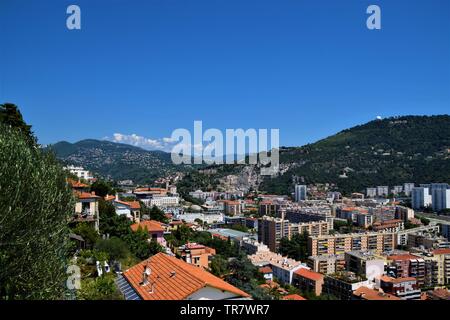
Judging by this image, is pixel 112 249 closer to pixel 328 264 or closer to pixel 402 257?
pixel 328 264

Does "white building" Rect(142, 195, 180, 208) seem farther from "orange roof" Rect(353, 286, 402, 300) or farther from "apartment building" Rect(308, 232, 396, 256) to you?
"orange roof" Rect(353, 286, 402, 300)

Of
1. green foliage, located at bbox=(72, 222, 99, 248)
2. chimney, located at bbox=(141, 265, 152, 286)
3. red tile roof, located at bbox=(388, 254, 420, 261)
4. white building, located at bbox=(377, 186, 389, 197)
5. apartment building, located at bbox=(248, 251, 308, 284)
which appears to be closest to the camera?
chimney, located at bbox=(141, 265, 152, 286)

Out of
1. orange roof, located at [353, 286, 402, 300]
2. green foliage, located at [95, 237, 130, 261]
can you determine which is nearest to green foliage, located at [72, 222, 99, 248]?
green foliage, located at [95, 237, 130, 261]

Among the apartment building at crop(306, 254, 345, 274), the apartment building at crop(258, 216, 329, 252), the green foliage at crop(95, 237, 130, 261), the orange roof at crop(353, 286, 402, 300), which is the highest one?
the green foliage at crop(95, 237, 130, 261)

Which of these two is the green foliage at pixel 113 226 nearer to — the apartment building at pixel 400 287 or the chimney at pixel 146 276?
the chimney at pixel 146 276

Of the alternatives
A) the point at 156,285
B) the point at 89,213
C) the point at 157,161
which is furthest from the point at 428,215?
the point at 157,161

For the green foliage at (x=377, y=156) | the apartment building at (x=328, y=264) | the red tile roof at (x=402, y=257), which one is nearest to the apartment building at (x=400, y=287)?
the red tile roof at (x=402, y=257)
